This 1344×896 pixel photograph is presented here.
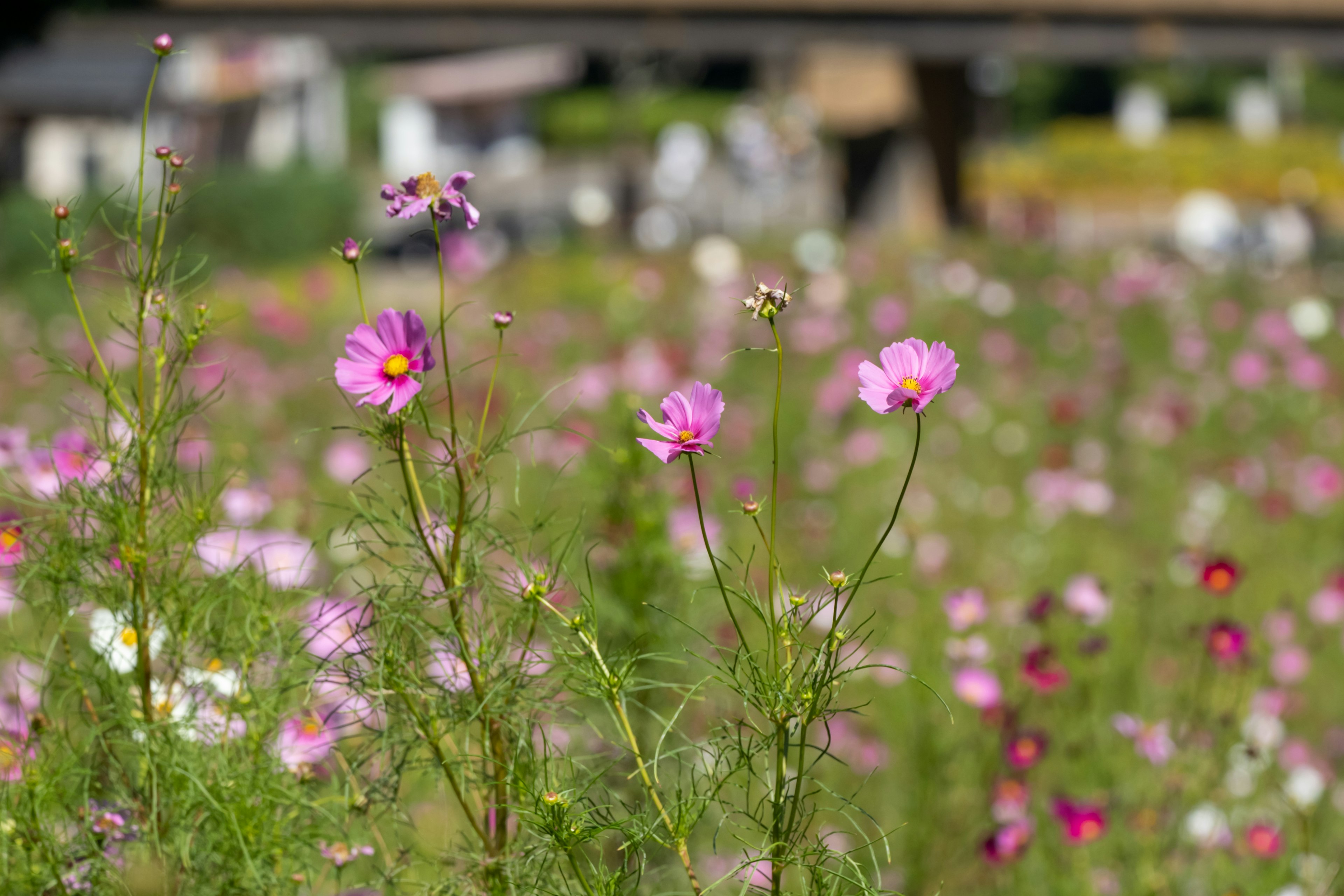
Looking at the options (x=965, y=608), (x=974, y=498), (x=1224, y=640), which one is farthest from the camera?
(x=974, y=498)

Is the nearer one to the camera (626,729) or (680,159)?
(626,729)

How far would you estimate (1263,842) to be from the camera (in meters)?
1.93

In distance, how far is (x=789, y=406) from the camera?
4711 millimetres

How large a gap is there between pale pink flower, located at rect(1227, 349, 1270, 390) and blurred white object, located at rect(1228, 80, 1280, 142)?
34556 mm

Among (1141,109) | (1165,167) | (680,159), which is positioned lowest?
(680,159)

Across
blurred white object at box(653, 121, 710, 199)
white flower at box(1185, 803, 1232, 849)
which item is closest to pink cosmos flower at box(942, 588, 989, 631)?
white flower at box(1185, 803, 1232, 849)

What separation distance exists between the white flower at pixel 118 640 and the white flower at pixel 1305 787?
6.17ft

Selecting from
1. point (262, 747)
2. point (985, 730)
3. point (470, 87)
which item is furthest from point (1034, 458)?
point (470, 87)

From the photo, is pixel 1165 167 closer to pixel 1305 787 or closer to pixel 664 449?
pixel 1305 787

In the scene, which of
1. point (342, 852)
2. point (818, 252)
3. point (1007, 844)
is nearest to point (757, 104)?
point (818, 252)

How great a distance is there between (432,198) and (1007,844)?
1250mm

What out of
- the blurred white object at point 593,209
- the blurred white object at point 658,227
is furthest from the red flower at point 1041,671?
the blurred white object at point 593,209

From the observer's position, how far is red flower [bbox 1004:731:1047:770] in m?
1.87

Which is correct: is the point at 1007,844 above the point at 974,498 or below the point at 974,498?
below
